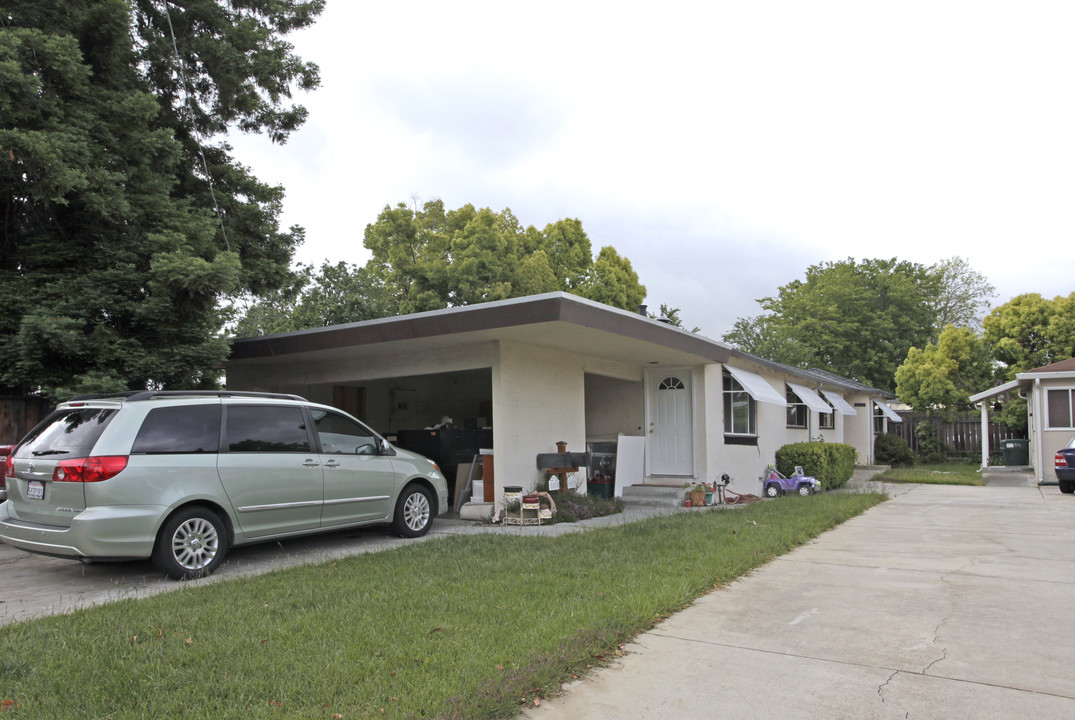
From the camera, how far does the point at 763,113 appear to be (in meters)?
12.4

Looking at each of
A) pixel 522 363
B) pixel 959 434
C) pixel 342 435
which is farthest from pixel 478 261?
pixel 959 434

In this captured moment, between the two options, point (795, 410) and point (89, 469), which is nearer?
point (89, 469)

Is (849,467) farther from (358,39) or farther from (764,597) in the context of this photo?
(358,39)

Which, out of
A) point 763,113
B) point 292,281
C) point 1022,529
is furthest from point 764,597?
point 292,281

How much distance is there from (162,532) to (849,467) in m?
15.2

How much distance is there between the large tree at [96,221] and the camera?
28.0 ft

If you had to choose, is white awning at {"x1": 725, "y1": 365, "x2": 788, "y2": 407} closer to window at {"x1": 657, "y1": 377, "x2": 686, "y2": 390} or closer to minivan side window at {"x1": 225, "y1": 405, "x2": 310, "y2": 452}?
window at {"x1": 657, "y1": 377, "x2": 686, "y2": 390}

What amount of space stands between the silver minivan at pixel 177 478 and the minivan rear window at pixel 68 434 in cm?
1

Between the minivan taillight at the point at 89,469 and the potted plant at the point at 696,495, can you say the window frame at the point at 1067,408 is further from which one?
the minivan taillight at the point at 89,469

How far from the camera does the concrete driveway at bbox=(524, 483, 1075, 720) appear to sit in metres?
3.46

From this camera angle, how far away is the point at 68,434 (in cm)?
616

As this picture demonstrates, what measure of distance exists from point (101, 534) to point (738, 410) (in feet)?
36.9

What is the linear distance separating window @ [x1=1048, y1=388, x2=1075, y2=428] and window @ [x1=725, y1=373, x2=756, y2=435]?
8.34 metres

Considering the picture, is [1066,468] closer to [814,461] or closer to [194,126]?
[814,461]
